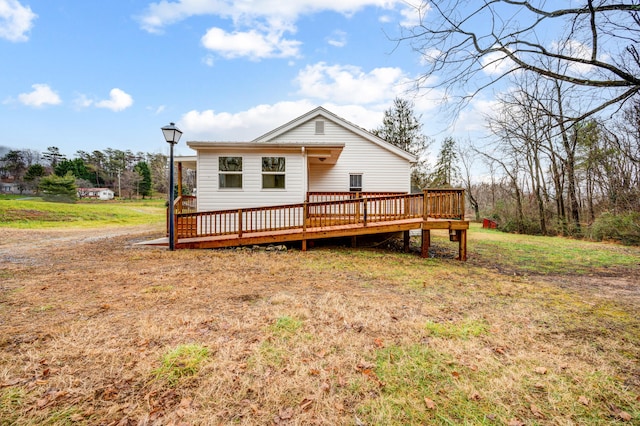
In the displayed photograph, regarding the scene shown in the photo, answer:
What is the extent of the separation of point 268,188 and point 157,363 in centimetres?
779

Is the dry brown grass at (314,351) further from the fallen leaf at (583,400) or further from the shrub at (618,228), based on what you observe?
the shrub at (618,228)

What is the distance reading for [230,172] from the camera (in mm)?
9789

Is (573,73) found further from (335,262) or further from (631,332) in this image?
(335,262)

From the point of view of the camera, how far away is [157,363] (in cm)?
250

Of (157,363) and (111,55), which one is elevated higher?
(111,55)

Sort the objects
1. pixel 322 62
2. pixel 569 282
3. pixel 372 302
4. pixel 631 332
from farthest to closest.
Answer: pixel 322 62, pixel 569 282, pixel 372 302, pixel 631 332

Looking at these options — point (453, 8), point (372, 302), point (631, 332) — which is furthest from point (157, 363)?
point (453, 8)

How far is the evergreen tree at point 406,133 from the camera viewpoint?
28.0 metres

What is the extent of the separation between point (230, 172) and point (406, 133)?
76.4 feet

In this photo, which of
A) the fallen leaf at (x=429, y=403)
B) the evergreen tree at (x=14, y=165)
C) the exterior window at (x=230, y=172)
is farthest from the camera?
the evergreen tree at (x=14, y=165)

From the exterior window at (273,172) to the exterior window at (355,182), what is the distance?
4306 mm

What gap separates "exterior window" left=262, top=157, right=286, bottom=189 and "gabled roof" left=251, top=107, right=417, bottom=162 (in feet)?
11.2

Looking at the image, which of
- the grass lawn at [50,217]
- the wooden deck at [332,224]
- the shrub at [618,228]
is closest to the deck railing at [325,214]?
the wooden deck at [332,224]

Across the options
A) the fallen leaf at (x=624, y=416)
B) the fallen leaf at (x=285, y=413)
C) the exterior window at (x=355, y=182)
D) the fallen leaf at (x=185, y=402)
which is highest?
the exterior window at (x=355, y=182)
